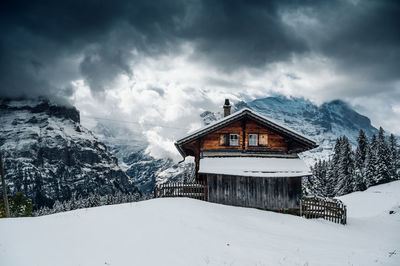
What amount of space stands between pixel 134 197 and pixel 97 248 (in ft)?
353

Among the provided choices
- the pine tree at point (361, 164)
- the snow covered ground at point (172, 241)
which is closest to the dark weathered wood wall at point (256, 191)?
the snow covered ground at point (172, 241)

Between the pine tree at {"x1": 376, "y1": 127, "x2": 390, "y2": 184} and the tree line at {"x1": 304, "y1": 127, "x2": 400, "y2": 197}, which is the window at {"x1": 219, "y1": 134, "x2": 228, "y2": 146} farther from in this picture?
the pine tree at {"x1": 376, "y1": 127, "x2": 390, "y2": 184}

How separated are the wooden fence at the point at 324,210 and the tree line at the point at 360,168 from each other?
4447 cm

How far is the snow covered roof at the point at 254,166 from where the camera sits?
56.3ft

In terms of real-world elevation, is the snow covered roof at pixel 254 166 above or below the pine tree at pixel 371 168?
above

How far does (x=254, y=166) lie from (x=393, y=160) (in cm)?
5614

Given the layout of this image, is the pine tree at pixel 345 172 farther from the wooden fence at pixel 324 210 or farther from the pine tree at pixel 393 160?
the wooden fence at pixel 324 210

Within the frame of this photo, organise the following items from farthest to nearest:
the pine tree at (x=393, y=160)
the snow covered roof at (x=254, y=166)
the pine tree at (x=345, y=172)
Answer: the pine tree at (x=345, y=172) < the pine tree at (x=393, y=160) < the snow covered roof at (x=254, y=166)

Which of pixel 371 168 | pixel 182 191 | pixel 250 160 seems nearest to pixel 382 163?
pixel 371 168

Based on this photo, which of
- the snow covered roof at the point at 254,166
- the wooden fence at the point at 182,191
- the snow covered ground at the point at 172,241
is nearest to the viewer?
the snow covered ground at the point at 172,241

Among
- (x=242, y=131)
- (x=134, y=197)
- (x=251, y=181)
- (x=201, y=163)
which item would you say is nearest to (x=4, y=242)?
(x=201, y=163)

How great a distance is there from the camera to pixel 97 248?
310 inches

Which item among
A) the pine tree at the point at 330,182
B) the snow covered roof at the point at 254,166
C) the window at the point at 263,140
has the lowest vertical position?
the pine tree at the point at 330,182

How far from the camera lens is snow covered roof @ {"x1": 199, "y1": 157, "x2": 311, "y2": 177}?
1716 cm
